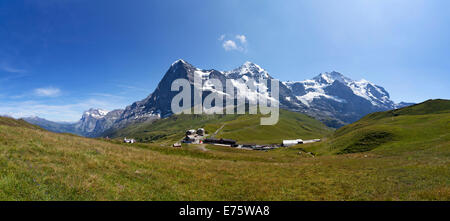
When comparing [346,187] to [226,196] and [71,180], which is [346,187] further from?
[71,180]

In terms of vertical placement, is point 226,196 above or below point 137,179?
below

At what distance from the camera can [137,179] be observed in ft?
53.3

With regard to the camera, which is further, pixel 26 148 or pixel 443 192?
pixel 26 148

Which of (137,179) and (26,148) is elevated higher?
(26,148)

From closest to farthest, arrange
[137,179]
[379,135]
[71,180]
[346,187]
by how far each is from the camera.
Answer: [71,180] → [137,179] → [346,187] → [379,135]
